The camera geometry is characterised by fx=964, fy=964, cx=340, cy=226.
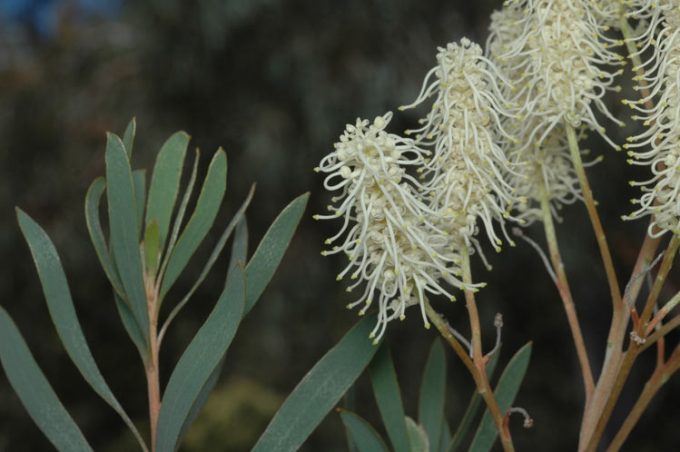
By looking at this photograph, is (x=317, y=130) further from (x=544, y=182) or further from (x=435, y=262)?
(x=435, y=262)

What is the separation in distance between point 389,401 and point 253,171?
152 centimetres

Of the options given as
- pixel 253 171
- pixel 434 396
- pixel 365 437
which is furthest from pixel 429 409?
pixel 253 171

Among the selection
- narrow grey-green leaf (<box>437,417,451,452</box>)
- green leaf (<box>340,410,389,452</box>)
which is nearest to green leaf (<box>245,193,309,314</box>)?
green leaf (<box>340,410,389,452</box>)

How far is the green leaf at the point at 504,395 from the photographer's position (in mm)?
721

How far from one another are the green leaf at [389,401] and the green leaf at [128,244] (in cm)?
17

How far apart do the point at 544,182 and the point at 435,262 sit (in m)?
0.21

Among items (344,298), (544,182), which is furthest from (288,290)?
(544,182)

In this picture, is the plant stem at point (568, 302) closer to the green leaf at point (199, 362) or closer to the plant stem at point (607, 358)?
the plant stem at point (607, 358)

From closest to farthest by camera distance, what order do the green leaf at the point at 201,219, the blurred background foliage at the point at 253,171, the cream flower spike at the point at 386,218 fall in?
1. the cream flower spike at the point at 386,218
2. the green leaf at the point at 201,219
3. the blurred background foliage at the point at 253,171

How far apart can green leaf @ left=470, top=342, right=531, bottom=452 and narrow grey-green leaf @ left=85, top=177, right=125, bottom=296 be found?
28 centimetres

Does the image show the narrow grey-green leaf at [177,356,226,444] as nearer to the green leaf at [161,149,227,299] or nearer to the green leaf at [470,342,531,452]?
the green leaf at [161,149,227,299]

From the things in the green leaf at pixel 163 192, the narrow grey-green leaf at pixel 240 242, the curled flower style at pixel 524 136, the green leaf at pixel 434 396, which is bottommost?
the green leaf at pixel 434 396

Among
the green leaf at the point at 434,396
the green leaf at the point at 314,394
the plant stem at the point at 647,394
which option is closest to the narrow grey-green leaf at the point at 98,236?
the green leaf at the point at 314,394

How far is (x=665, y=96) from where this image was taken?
648mm
